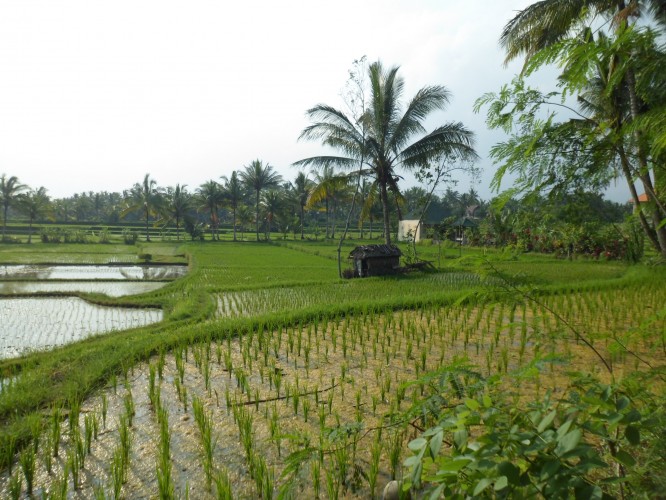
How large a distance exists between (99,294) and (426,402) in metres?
10.6

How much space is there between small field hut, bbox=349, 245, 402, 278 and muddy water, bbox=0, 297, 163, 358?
585cm

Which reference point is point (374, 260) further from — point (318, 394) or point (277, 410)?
A: point (277, 410)

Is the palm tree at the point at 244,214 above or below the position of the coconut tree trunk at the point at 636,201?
above

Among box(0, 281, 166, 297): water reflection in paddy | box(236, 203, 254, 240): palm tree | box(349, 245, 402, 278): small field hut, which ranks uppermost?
box(236, 203, 254, 240): palm tree

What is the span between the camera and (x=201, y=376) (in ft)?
13.3

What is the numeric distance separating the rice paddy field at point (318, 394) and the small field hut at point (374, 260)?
14.9 feet

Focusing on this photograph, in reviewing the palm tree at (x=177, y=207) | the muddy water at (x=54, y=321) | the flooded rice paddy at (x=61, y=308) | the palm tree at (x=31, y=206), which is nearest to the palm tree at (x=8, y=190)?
the palm tree at (x=31, y=206)

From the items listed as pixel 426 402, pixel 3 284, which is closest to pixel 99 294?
pixel 3 284

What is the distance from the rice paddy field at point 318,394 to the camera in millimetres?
1391

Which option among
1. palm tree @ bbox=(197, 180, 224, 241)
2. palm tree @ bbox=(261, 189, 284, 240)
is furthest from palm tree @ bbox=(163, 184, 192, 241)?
palm tree @ bbox=(261, 189, 284, 240)

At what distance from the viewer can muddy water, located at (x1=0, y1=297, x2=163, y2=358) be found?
609cm

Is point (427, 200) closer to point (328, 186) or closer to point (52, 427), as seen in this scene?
point (328, 186)

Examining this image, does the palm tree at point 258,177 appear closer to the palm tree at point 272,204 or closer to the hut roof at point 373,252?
the palm tree at point 272,204

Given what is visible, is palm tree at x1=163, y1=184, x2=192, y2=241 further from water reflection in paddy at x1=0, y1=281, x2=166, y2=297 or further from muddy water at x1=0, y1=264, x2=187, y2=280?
water reflection in paddy at x1=0, y1=281, x2=166, y2=297
